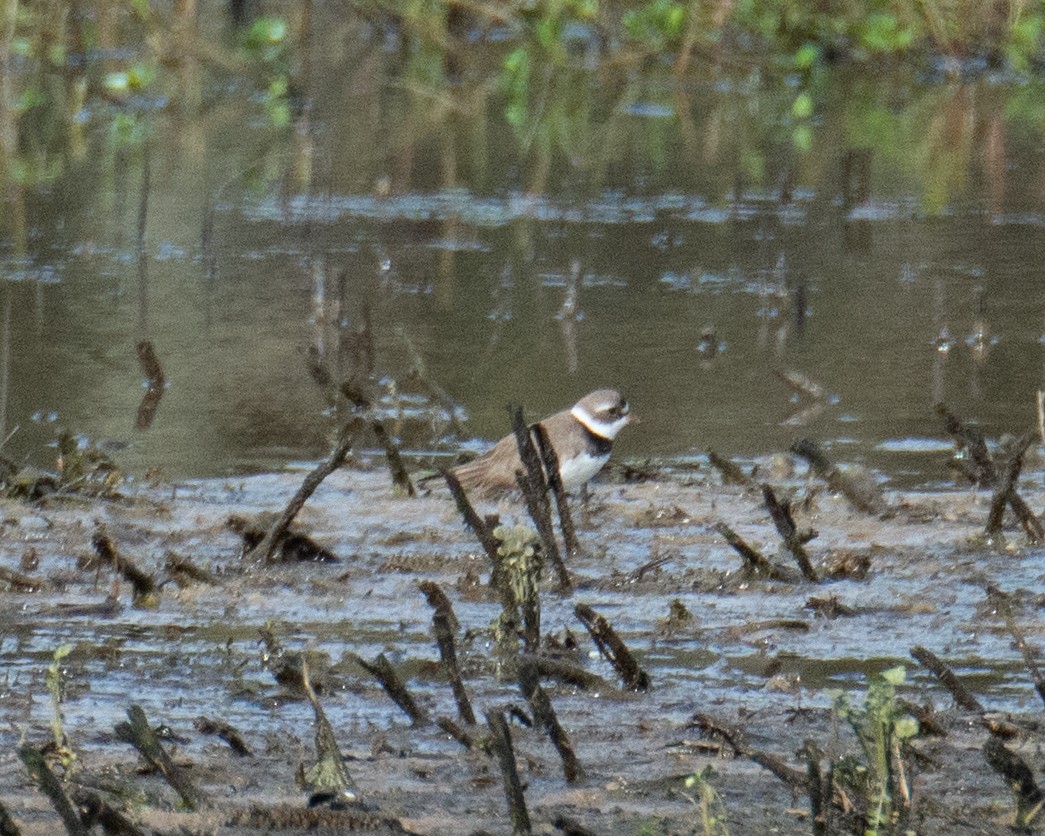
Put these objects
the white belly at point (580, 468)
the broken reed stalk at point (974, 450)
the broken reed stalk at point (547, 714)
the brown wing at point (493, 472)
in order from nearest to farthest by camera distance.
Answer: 1. the broken reed stalk at point (547, 714)
2. the broken reed stalk at point (974, 450)
3. the white belly at point (580, 468)
4. the brown wing at point (493, 472)

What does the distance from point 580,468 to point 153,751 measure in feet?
10.4

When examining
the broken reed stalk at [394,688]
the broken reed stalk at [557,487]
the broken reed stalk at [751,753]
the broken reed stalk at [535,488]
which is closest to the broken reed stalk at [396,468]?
the broken reed stalk at [557,487]

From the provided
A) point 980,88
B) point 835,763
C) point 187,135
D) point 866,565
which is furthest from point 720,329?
point 980,88

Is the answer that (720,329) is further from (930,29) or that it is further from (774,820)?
(930,29)

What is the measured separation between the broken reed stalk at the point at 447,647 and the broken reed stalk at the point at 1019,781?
1.11m

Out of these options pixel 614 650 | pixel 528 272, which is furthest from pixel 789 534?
pixel 528 272

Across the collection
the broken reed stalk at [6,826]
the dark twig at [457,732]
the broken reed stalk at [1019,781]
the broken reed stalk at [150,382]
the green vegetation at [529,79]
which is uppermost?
the green vegetation at [529,79]

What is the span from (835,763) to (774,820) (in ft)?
1.05

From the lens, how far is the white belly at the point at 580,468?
6.54 meters

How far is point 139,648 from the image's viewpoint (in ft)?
16.2

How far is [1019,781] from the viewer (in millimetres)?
3375

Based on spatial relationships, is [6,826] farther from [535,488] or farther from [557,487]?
[557,487]

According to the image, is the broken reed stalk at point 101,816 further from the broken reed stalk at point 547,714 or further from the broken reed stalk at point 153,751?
the broken reed stalk at point 547,714

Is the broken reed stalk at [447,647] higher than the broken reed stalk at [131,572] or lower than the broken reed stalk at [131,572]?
higher
